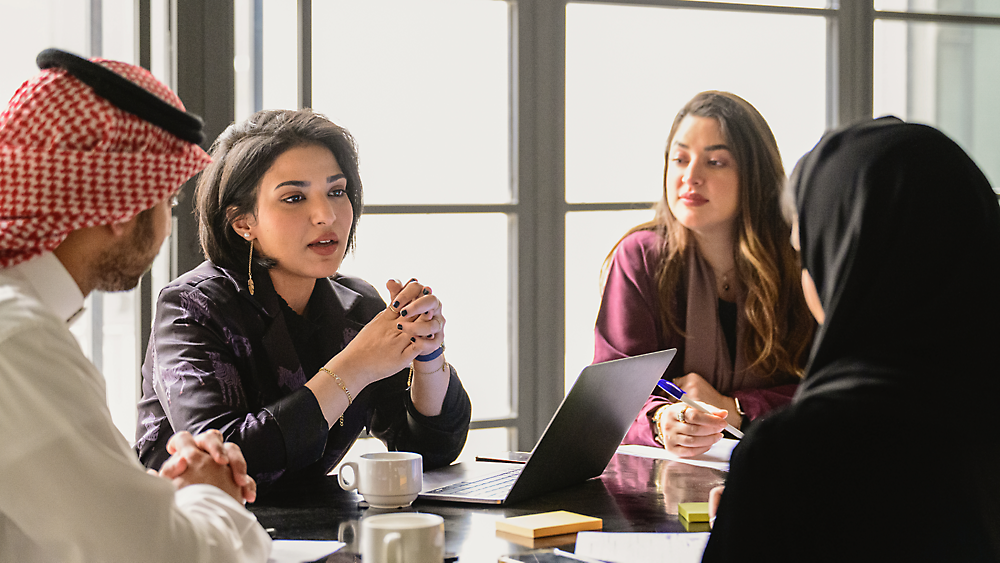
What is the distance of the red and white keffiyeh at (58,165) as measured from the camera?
1031 mm

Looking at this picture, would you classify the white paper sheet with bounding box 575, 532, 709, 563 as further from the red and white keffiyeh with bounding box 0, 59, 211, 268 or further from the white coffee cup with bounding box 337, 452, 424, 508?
the red and white keffiyeh with bounding box 0, 59, 211, 268

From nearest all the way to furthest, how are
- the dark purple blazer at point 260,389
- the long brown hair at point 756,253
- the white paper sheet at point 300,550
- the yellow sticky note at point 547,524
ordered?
the white paper sheet at point 300,550 → the yellow sticky note at point 547,524 → the dark purple blazer at point 260,389 → the long brown hair at point 756,253

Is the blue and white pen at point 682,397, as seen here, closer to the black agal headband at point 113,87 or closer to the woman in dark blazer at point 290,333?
the woman in dark blazer at point 290,333

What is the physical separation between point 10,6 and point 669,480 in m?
2.05

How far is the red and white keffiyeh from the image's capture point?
1.03 metres

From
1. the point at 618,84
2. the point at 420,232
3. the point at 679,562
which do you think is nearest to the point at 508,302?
the point at 420,232

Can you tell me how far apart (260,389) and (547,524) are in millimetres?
727

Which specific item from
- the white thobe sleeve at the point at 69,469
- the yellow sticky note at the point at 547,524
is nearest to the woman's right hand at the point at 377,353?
the yellow sticky note at the point at 547,524

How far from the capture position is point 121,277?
1150 mm

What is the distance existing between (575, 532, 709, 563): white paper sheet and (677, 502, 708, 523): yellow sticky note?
6 centimetres

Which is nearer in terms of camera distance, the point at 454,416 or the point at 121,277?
the point at 121,277

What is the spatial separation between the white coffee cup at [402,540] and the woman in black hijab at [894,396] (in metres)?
0.32

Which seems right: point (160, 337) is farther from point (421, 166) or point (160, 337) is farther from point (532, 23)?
point (532, 23)

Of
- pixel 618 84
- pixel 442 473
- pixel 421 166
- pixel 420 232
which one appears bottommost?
pixel 442 473
